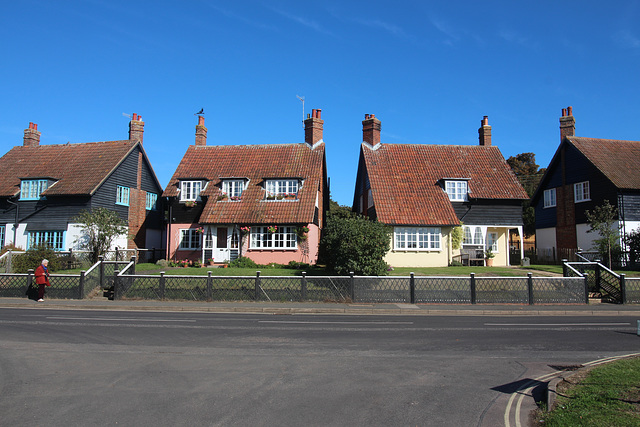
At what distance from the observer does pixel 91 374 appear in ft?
A: 24.2

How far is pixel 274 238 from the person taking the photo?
28.4 meters

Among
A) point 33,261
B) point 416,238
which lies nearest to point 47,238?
point 33,261

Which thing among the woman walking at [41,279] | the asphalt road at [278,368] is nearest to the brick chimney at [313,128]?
the woman walking at [41,279]

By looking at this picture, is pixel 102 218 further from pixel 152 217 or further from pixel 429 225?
pixel 429 225

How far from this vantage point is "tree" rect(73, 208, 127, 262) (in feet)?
93.8

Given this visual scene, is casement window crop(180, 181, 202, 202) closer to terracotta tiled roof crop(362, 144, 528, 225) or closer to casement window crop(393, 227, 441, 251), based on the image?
terracotta tiled roof crop(362, 144, 528, 225)

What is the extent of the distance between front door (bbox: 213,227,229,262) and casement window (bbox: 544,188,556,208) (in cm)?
2561

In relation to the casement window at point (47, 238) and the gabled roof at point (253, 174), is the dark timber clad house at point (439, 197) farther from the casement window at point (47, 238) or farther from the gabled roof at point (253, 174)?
the casement window at point (47, 238)

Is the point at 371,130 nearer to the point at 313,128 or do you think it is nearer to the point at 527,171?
the point at 313,128

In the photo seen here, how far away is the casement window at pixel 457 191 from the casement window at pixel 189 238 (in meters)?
17.8

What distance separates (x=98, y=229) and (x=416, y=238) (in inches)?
814

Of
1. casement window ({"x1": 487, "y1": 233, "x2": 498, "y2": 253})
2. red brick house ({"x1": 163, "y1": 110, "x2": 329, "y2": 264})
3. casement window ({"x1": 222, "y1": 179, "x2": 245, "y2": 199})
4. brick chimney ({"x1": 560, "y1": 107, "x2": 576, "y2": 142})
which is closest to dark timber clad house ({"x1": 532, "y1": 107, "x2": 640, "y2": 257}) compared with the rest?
brick chimney ({"x1": 560, "y1": 107, "x2": 576, "y2": 142})

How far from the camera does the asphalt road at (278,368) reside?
568 centimetres

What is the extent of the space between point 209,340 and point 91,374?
125 inches
